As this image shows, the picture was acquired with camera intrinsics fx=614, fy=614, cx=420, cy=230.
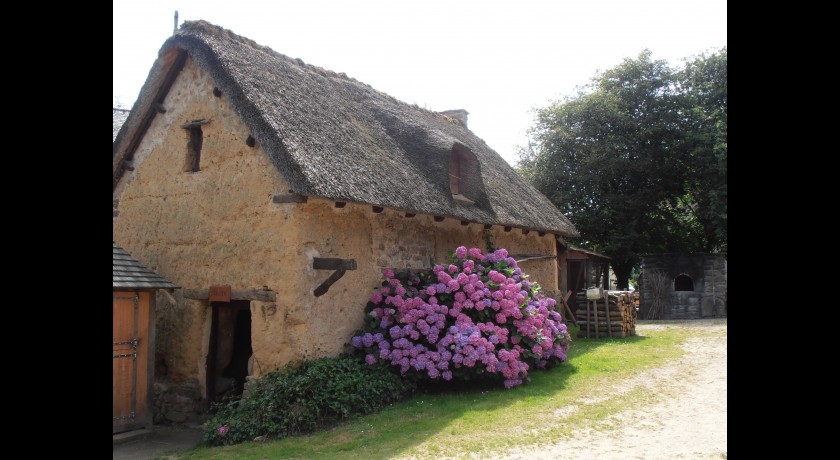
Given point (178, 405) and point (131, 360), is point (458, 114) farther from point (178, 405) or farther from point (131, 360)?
point (131, 360)

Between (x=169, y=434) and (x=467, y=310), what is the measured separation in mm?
4505

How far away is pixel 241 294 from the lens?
333 inches

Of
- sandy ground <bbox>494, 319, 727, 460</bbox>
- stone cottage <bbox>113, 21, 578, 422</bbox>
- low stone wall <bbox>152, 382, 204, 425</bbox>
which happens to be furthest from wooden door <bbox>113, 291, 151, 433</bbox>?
sandy ground <bbox>494, 319, 727, 460</bbox>

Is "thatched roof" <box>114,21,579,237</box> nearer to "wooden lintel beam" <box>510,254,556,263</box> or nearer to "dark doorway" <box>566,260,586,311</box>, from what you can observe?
"wooden lintel beam" <box>510,254,556,263</box>

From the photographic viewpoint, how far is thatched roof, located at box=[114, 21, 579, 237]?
26.8ft

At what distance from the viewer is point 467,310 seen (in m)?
9.42

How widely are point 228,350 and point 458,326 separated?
3.68m

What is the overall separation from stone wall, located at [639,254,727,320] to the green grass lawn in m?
11.7

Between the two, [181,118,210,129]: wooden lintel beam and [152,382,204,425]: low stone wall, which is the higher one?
[181,118,210,129]: wooden lintel beam

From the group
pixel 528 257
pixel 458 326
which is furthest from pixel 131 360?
pixel 528 257

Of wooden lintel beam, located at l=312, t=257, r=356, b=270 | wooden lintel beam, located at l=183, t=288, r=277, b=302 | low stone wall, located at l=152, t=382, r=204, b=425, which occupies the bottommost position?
low stone wall, located at l=152, t=382, r=204, b=425

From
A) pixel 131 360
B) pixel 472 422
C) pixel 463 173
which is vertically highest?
pixel 463 173

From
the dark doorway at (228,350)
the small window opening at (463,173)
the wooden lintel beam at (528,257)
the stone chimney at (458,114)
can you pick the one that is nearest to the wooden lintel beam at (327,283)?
the dark doorway at (228,350)

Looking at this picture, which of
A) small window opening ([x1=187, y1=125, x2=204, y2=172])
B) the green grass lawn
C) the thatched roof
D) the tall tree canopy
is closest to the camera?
the green grass lawn
